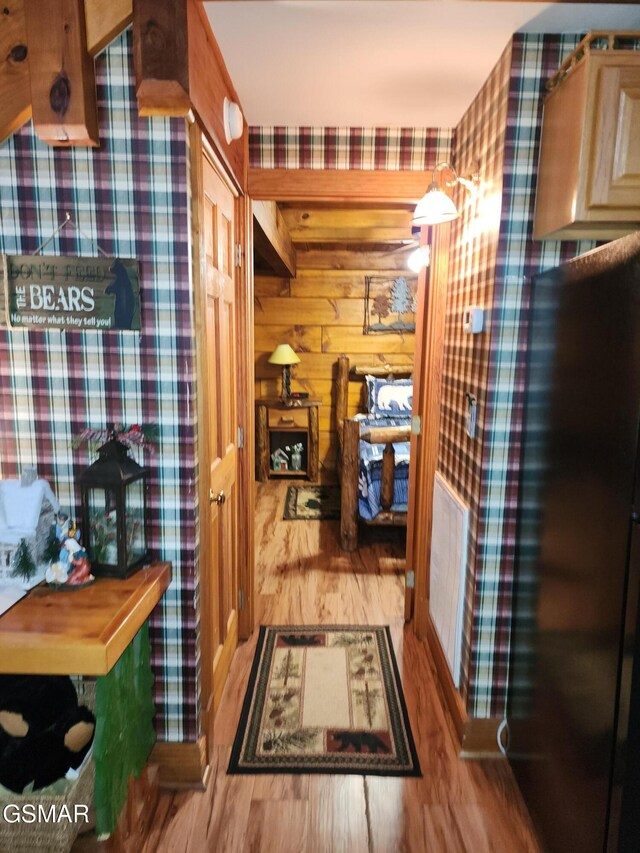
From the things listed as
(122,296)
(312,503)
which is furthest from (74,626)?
(312,503)

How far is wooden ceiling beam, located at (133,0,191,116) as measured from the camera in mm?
1363

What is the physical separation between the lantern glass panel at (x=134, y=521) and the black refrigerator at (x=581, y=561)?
1232mm

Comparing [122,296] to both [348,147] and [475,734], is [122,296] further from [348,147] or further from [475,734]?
[475,734]

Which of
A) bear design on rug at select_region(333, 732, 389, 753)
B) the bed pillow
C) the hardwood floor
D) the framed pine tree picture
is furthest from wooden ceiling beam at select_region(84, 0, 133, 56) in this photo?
the framed pine tree picture

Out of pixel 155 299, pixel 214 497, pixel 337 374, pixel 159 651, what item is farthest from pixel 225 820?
pixel 337 374

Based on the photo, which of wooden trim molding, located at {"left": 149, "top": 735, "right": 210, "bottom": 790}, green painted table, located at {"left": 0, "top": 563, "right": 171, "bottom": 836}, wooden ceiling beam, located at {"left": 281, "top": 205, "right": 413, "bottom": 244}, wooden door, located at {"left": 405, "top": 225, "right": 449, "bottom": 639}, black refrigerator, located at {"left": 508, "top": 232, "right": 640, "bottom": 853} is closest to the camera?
black refrigerator, located at {"left": 508, "top": 232, "right": 640, "bottom": 853}

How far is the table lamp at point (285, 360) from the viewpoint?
17.3 ft

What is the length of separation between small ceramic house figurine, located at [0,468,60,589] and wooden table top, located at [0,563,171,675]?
0.06 metres

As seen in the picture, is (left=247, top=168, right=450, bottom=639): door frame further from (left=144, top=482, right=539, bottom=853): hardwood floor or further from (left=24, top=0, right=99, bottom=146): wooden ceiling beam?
(left=24, top=0, right=99, bottom=146): wooden ceiling beam

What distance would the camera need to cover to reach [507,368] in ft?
5.88

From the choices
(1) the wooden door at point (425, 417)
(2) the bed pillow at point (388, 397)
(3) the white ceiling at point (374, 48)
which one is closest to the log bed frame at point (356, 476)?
(1) the wooden door at point (425, 417)

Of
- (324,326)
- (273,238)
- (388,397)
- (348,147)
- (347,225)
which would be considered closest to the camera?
(348,147)

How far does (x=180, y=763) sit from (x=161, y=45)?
7.05 feet

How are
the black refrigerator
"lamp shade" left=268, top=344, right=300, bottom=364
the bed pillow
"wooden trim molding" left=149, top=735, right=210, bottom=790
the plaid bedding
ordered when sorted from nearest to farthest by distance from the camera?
the black refrigerator < "wooden trim molding" left=149, top=735, right=210, bottom=790 < the plaid bedding < the bed pillow < "lamp shade" left=268, top=344, right=300, bottom=364
